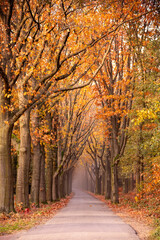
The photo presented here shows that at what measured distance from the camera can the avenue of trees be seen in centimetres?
1320

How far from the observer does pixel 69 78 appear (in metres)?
20.3

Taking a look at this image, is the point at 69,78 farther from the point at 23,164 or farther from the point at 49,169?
the point at 49,169

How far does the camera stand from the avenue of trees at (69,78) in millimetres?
13195

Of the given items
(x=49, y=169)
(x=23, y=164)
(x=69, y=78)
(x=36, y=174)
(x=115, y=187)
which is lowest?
(x=115, y=187)

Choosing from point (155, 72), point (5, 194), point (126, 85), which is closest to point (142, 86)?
point (155, 72)

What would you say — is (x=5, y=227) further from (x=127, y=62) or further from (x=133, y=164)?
(x=127, y=62)

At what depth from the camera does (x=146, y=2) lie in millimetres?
14656

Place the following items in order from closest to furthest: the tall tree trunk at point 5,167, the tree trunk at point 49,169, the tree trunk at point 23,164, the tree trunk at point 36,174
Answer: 1. the tall tree trunk at point 5,167
2. the tree trunk at point 23,164
3. the tree trunk at point 36,174
4. the tree trunk at point 49,169

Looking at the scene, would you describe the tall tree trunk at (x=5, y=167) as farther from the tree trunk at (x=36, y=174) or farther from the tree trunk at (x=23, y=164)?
the tree trunk at (x=36, y=174)

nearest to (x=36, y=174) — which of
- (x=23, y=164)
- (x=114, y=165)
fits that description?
(x=23, y=164)

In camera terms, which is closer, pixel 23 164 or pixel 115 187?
pixel 23 164

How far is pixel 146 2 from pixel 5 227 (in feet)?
37.9

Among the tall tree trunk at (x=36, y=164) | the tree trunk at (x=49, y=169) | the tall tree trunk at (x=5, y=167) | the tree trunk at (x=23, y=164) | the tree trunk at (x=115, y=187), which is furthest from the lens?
the tree trunk at (x=49, y=169)

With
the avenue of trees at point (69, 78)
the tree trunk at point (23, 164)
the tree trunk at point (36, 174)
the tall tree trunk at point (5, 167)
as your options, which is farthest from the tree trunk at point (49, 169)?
the tall tree trunk at point (5, 167)
